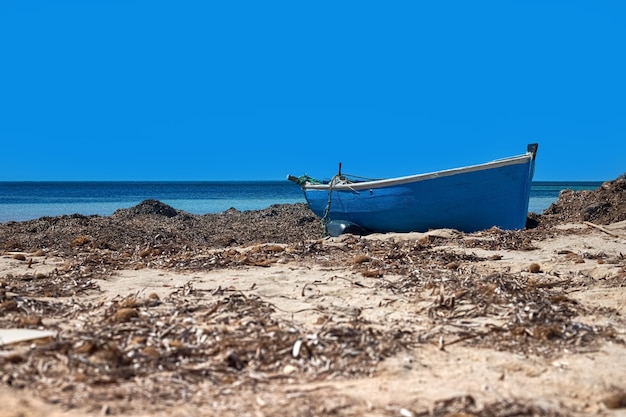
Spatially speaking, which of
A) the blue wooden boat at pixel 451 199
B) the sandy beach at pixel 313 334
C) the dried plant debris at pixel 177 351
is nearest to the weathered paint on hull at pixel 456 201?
the blue wooden boat at pixel 451 199

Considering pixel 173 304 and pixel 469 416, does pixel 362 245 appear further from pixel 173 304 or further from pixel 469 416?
pixel 469 416

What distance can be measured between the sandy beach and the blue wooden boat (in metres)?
4.79

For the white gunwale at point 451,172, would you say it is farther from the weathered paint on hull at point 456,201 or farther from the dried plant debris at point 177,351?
the dried plant debris at point 177,351

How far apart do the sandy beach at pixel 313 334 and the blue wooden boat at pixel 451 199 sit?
4.79 metres

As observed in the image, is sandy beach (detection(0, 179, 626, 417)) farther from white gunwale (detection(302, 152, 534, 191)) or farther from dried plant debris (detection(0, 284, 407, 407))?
white gunwale (detection(302, 152, 534, 191))

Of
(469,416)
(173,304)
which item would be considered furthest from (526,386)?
(173,304)

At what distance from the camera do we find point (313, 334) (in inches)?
191

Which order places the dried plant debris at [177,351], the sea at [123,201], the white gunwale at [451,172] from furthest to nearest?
1. the sea at [123,201]
2. the white gunwale at [451,172]
3. the dried plant debris at [177,351]

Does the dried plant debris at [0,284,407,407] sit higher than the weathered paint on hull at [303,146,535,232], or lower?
lower

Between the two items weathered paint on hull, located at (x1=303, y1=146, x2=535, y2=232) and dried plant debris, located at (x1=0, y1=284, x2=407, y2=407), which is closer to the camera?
dried plant debris, located at (x1=0, y1=284, x2=407, y2=407)

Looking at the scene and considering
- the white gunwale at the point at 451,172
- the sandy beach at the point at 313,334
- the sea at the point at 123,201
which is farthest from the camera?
the sea at the point at 123,201

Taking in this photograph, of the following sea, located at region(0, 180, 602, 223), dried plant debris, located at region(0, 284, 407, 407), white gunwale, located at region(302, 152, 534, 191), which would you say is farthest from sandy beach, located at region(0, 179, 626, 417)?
sea, located at region(0, 180, 602, 223)

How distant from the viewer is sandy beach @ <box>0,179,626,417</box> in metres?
3.64

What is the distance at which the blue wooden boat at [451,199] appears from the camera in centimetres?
1419
